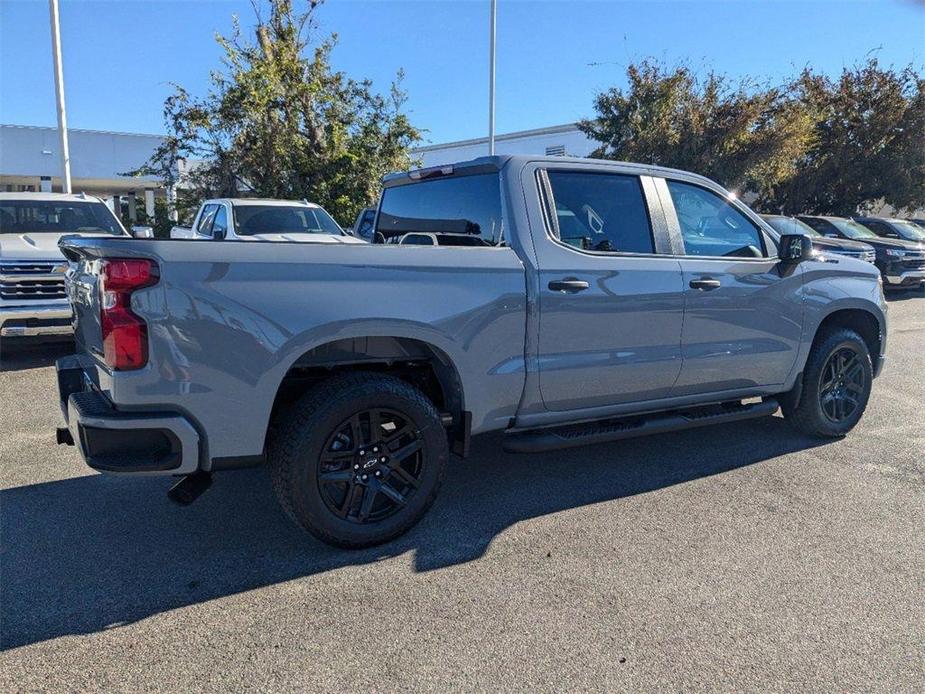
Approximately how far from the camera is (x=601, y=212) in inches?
163

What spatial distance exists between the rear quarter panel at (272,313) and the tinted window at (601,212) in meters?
0.62

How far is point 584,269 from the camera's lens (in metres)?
3.81

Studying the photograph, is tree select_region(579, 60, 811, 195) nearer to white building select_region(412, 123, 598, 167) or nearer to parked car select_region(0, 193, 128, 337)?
white building select_region(412, 123, 598, 167)

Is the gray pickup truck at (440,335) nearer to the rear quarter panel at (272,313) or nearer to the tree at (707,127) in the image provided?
the rear quarter panel at (272,313)

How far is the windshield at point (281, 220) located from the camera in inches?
402

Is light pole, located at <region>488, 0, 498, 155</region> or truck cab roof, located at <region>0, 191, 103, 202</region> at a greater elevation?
light pole, located at <region>488, 0, 498, 155</region>

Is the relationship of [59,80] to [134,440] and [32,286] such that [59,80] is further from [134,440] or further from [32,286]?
[134,440]

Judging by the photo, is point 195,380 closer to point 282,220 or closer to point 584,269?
point 584,269

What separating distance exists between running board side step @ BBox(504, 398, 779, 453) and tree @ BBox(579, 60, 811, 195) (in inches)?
702

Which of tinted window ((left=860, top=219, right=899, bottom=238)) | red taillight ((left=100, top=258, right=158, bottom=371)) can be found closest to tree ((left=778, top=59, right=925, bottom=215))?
tinted window ((left=860, top=219, right=899, bottom=238))

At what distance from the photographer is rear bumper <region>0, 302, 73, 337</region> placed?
23.3ft

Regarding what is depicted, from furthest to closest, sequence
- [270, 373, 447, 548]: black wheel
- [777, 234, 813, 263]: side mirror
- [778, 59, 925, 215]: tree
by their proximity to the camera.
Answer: [778, 59, 925, 215]: tree < [777, 234, 813, 263]: side mirror < [270, 373, 447, 548]: black wheel

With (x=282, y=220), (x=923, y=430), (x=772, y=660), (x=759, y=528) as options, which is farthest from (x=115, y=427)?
(x=282, y=220)

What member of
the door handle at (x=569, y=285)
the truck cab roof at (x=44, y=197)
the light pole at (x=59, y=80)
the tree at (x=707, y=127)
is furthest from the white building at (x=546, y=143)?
the door handle at (x=569, y=285)
